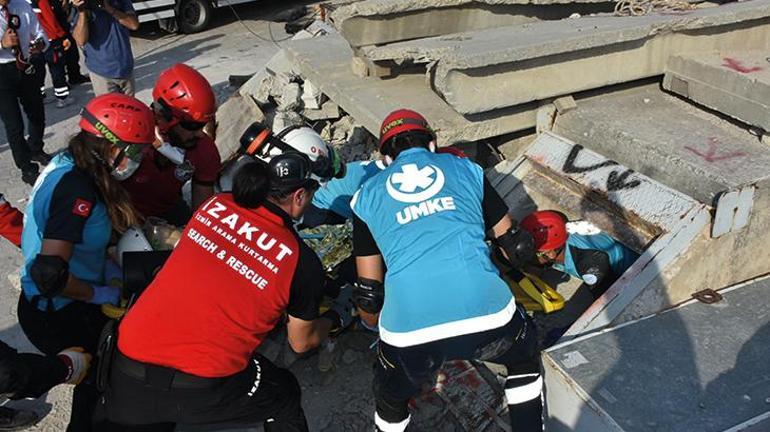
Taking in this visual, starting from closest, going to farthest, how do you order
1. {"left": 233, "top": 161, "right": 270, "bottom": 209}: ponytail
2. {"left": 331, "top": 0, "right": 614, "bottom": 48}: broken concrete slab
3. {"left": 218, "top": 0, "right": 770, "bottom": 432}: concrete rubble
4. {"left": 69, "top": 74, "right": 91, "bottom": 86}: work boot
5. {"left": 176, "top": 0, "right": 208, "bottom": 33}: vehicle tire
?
1. {"left": 233, "top": 161, "right": 270, "bottom": 209}: ponytail
2. {"left": 218, "top": 0, "right": 770, "bottom": 432}: concrete rubble
3. {"left": 331, "top": 0, "right": 614, "bottom": 48}: broken concrete slab
4. {"left": 69, "top": 74, "right": 91, "bottom": 86}: work boot
5. {"left": 176, "top": 0, "right": 208, "bottom": 33}: vehicle tire

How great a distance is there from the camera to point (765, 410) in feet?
10.2

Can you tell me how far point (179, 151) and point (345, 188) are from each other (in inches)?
45.2

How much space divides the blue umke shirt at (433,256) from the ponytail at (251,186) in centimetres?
54

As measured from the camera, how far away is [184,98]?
4.55 metres

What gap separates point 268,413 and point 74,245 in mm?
1283

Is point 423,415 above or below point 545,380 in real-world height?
below

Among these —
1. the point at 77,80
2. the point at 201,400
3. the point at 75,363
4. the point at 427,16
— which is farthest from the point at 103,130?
the point at 77,80

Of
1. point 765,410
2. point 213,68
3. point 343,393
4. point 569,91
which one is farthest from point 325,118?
point 765,410

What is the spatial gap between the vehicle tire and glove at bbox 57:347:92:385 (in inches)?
363

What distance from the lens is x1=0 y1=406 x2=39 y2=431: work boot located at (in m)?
3.83

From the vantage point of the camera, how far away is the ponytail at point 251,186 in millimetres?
2922

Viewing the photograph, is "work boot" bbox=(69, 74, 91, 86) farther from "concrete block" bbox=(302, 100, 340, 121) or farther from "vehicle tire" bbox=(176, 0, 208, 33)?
"concrete block" bbox=(302, 100, 340, 121)

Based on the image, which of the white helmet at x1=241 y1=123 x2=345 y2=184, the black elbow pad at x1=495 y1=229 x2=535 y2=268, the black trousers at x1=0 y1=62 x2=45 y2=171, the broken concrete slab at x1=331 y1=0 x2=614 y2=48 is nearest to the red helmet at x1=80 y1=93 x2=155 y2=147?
the white helmet at x1=241 y1=123 x2=345 y2=184

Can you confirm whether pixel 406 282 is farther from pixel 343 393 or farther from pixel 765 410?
pixel 765 410
